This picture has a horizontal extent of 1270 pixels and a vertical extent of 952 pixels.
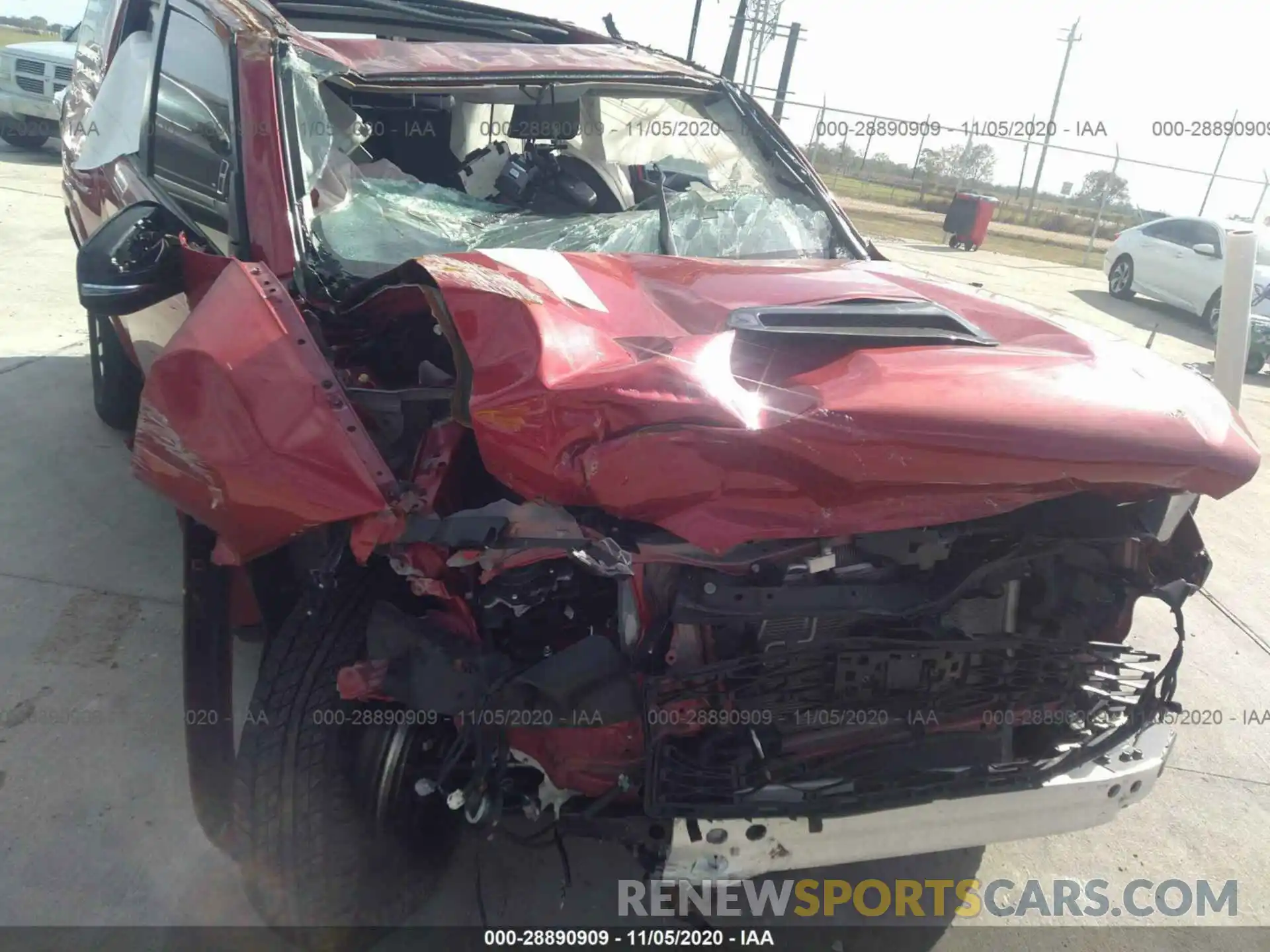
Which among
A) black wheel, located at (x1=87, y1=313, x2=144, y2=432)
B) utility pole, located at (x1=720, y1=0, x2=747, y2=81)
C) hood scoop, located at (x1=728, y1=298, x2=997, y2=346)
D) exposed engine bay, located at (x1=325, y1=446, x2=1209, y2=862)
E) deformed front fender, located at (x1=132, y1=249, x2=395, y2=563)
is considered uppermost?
utility pole, located at (x1=720, y1=0, x2=747, y2=81)

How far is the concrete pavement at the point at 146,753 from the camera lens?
2.27 m

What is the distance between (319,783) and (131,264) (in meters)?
1.22

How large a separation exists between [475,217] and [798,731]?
5.79ft

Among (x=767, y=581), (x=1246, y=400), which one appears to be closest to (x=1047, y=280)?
(x=1246, y=400)

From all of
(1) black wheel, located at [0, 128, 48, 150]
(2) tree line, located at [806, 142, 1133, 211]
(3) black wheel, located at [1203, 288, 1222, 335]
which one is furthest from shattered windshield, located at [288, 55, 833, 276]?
(2) tree line, located at [806, 142, 1133, 211]

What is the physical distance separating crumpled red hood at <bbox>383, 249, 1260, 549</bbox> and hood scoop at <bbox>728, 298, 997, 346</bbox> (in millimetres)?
110

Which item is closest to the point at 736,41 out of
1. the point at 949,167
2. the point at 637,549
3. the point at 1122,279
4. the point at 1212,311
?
the point at 637,549

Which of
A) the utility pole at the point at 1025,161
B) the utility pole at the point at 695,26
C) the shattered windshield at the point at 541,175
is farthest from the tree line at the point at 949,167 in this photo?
the shattered windshield at the point at 541,175

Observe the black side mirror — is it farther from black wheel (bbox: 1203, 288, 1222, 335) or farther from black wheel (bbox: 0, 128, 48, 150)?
black wheel (bbox: 1203, 288, 1222, 335)

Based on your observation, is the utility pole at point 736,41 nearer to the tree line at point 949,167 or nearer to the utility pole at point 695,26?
the utility pole at point 695,26

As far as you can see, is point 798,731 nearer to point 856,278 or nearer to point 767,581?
point 767,581

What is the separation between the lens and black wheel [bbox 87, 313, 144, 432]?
4.10 metres

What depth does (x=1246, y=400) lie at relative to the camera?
805 cm

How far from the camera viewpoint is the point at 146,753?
2.63m
